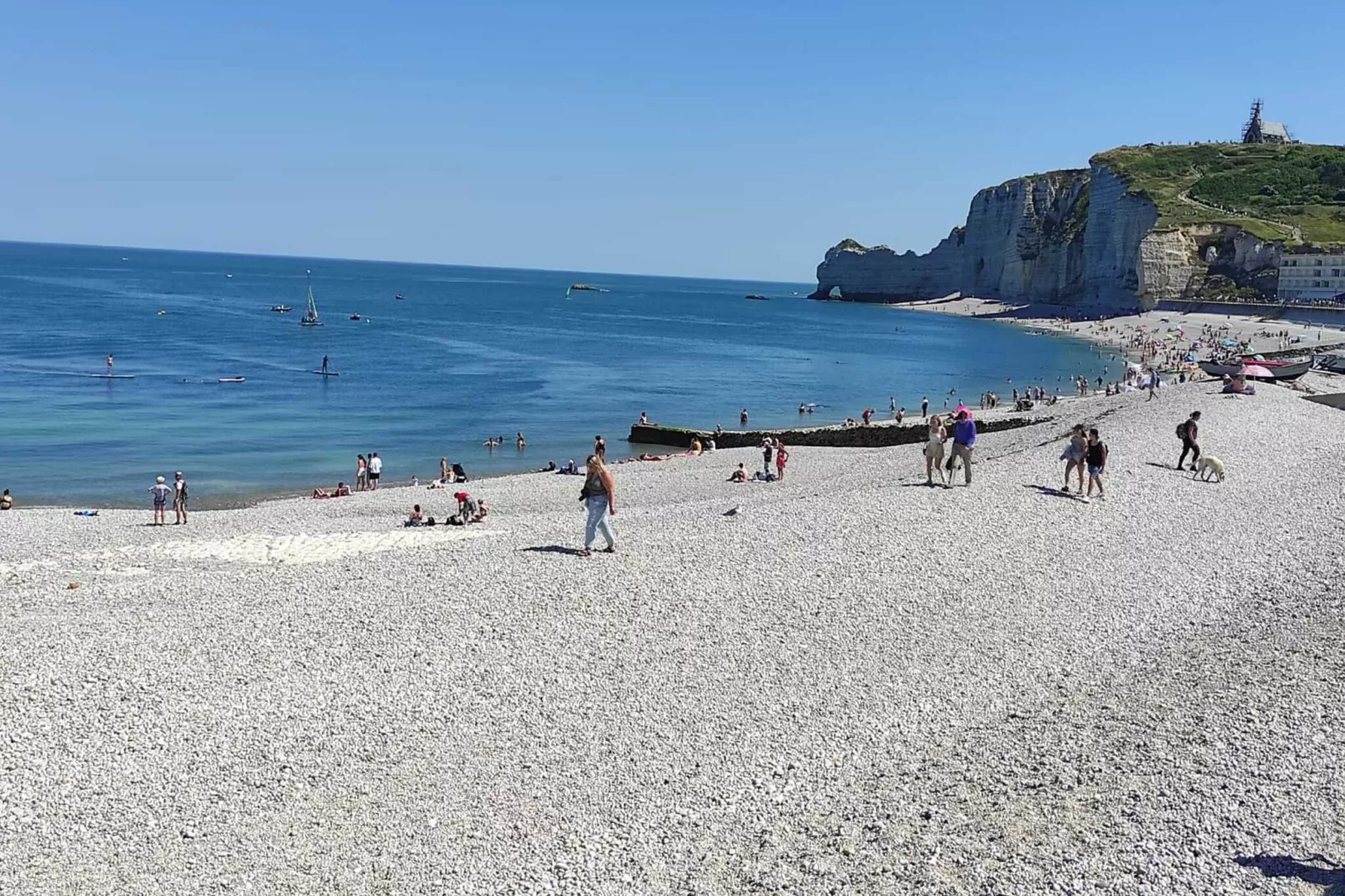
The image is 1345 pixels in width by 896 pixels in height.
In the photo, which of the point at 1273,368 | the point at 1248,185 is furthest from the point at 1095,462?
the point at 1248,185

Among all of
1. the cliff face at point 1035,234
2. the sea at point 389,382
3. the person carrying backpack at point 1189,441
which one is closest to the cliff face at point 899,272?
the cliff face at point 1035,234

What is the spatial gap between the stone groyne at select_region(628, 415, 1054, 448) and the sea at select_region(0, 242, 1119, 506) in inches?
53.6

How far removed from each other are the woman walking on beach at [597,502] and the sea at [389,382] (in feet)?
55.2

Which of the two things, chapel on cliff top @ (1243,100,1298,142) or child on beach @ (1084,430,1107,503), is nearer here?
child on beach @ (1084,430,1107,503)

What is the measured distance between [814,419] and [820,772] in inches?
1615

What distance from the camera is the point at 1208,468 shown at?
23531mm

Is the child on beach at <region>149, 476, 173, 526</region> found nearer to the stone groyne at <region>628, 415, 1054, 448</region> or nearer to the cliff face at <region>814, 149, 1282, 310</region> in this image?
the stone groyne at <region>628, 415, 1054, 448</region>

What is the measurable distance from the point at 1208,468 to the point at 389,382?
46532 millimetres

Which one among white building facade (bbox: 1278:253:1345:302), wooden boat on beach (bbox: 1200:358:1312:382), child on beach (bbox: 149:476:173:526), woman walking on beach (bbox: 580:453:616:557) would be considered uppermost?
white building facade (bbox: 1278:253:1345:302)

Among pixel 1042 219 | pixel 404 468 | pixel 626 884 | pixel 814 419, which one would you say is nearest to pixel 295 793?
pixel 626 884

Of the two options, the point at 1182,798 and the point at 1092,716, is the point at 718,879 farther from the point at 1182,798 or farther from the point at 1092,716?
the point at 1092,716

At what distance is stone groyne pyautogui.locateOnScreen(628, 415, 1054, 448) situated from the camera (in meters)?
37.1

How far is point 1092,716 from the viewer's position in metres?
11.9

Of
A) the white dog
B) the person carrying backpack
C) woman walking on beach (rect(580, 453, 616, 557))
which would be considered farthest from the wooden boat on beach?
woman walking on beach (rect(580, 453, 616, 557))
